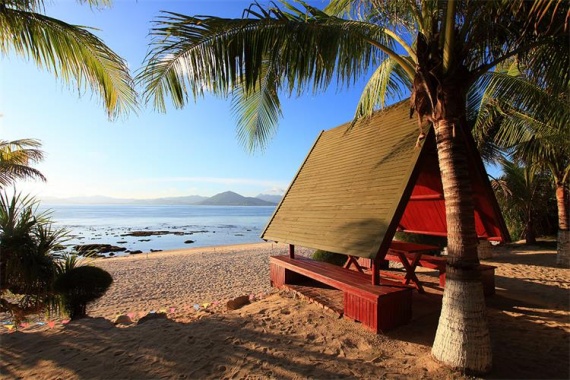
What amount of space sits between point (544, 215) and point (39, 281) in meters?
23.6

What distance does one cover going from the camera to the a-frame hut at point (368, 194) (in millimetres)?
5029

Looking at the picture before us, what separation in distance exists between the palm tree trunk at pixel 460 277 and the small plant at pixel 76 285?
6.63 m

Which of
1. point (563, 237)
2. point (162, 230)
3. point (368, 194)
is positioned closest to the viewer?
point (368, 194)

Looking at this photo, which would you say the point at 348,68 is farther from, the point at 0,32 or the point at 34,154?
the point at 34,154

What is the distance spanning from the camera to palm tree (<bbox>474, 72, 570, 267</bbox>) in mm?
5609

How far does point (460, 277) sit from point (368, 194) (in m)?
2.26

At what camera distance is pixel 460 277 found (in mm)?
3766

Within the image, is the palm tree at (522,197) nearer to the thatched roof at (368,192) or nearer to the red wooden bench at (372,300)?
the thatched roof at (368,192)

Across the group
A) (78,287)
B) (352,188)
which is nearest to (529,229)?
(352,188)

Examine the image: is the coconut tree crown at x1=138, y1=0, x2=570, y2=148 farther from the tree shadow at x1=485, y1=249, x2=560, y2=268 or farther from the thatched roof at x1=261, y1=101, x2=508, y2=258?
the tree shadow at x1=485, y1=249, x2=560, y2=268

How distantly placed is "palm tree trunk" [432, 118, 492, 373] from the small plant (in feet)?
21.7

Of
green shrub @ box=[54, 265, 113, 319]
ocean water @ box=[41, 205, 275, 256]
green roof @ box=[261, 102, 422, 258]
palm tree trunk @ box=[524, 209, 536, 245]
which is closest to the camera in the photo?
green roof @ box=[261, 102, 422, 258]

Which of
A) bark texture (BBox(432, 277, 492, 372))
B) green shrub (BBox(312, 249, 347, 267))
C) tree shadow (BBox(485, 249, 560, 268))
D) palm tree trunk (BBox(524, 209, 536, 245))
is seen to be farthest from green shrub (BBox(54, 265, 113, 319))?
palm tree trunk (BBox(524, 209, 536, 245))

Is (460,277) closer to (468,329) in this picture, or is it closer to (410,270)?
(468,329)
